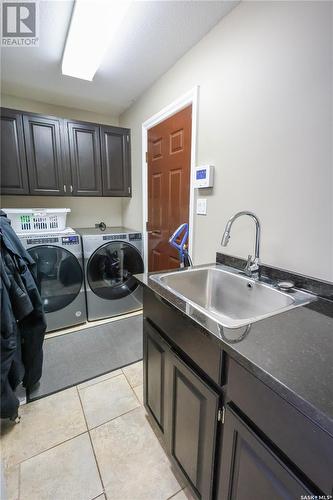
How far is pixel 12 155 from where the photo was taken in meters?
2.18

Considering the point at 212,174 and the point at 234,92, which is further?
the point at 212,174

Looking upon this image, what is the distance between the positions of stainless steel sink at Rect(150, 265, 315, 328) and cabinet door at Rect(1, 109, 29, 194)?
6.30ft

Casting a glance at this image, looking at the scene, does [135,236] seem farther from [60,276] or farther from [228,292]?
[228,292]

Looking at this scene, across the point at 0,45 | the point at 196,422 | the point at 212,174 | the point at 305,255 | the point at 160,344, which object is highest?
the point at 0,45

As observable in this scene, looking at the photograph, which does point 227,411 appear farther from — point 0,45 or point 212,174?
point 0,45

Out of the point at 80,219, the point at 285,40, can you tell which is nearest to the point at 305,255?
the point at 285,40


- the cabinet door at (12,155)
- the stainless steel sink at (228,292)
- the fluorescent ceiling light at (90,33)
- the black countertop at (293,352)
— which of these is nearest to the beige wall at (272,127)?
the stainless steel sink at (228,292)

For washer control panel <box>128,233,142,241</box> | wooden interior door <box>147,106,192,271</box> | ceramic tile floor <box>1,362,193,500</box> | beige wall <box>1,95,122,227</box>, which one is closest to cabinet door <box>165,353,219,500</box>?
ceramic tile floor <box>1,362,193,500</box>

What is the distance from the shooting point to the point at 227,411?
727 millimetres

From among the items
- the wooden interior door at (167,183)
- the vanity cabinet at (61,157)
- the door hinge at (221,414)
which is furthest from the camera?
the vanity cabinet at (61,157)

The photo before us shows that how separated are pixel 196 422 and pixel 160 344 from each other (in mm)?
338

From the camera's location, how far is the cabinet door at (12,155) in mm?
2113

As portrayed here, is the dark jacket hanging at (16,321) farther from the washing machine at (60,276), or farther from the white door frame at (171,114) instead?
the white door frame at (171,114)

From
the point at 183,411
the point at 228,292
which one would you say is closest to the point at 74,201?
the point at 228,292
